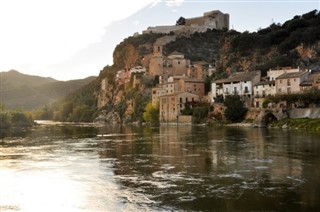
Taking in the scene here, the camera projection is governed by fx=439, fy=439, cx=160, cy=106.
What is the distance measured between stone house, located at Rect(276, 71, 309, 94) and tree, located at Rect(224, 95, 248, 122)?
283 inches

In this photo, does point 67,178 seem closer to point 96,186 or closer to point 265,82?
point 96,186

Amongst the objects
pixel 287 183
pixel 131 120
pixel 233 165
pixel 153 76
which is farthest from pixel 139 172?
pixel 153 76

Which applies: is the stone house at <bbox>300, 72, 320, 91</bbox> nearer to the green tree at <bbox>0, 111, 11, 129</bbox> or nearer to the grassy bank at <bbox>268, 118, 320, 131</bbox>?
the grassy bank at <bbox>268, 118, 320, 131</bbox>

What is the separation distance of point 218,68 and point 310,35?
23.2 meters

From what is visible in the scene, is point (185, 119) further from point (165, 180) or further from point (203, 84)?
point (165, 180)

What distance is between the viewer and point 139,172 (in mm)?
24656

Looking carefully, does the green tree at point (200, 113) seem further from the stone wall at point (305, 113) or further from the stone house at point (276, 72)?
the stone wall at point (305, 113)

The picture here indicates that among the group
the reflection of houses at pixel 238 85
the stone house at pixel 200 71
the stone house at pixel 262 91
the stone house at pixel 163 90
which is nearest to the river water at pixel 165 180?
the stone house at pixel 262 91

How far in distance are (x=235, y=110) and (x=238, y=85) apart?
7.60 metres

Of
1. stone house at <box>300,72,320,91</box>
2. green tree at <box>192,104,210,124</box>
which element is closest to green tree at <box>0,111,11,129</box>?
green tree at <box>192,104,210,124</box>

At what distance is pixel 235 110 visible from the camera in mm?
79375

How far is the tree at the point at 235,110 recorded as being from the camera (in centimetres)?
7925

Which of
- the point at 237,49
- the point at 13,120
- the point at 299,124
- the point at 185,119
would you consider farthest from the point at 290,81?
the point at 13,120

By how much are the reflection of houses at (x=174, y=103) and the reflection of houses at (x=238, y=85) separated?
6.32 metres
